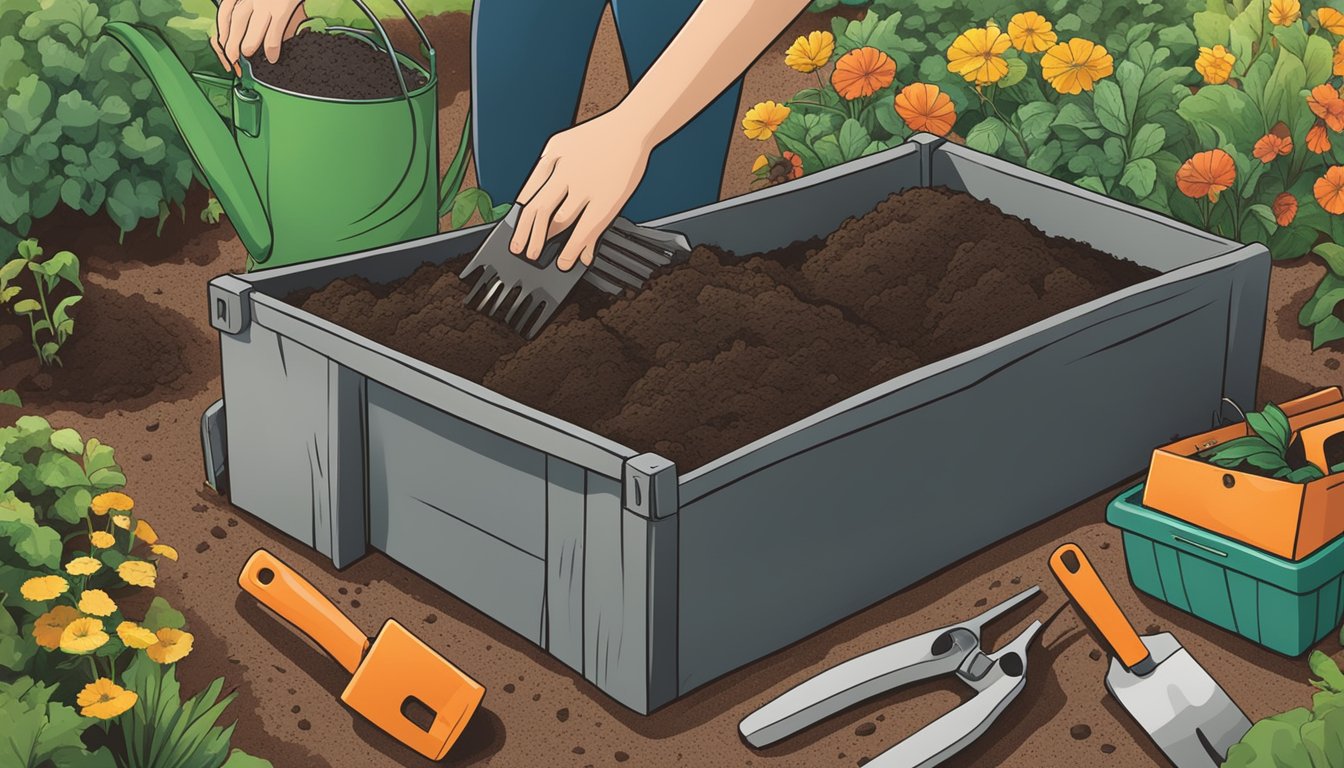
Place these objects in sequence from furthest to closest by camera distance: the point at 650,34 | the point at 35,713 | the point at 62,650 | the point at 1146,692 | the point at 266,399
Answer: the point at 650,34, the point at 266,399, the point at 1146,692, the point at 62,650, the point at 35,713

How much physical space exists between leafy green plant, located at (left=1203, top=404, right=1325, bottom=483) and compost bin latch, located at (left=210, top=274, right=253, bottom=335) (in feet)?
4.92

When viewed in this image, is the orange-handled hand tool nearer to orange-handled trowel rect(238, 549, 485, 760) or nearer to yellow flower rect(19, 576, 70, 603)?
orange-handled trowel rect(238, 549, 485, 760)

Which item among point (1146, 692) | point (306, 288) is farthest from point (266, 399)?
point (1146, 692)

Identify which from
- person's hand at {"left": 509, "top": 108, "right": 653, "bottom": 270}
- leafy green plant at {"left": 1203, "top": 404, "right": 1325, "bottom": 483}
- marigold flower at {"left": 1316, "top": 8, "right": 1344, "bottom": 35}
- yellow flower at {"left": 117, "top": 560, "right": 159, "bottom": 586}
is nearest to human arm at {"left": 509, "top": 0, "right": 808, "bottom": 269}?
person's hand at {"left": 509, "top": 108, "right": 653, "bottom": 270}

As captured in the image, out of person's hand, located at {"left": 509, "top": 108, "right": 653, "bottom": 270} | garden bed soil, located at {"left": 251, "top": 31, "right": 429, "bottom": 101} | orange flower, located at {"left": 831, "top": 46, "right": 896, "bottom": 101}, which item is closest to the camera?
person's hand, located at {"left": 509, "top": 108, "right": 653, "bottom": 270}

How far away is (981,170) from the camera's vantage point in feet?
11.1

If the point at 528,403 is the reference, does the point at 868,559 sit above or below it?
below

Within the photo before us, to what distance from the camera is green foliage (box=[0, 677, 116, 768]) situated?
2.00 meters

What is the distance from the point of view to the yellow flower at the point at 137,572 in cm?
228

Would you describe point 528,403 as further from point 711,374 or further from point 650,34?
point 650,34

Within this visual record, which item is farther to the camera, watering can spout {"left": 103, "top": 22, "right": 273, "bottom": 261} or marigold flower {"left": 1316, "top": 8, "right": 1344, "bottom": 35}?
marigold flower {"left": 1316, "top": 8, "right": 1344, "bottom": 35}

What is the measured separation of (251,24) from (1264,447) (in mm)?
1801

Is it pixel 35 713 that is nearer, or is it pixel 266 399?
pixel 35 713

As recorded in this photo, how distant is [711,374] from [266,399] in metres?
0.72
